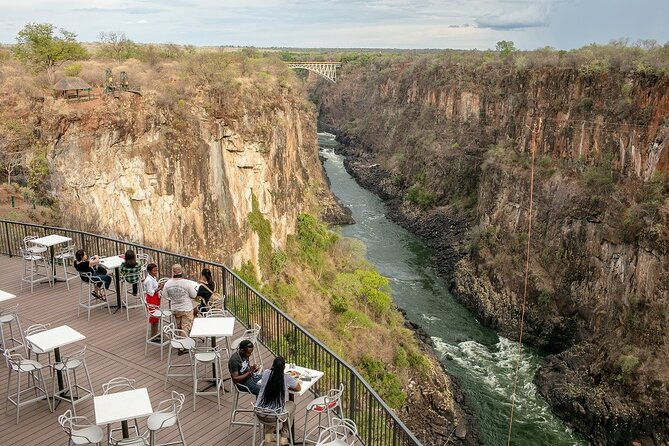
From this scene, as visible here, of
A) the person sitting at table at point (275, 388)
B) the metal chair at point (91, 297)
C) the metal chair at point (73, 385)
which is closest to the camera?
the person sitting at table at point (275, 388)

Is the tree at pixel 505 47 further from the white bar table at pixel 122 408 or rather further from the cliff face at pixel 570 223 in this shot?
the white bar table at pixel 122 408

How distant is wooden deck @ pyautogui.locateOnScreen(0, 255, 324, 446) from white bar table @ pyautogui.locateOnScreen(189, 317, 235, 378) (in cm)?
120

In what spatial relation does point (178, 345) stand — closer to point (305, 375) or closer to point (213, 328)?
point (213, 328)

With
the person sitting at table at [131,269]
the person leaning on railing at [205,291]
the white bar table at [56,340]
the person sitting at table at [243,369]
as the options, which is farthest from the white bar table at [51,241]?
the person sitting at table at [243,369]

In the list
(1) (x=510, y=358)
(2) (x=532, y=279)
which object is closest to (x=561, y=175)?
(2) (x=532, y=279)

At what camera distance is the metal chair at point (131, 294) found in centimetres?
1450

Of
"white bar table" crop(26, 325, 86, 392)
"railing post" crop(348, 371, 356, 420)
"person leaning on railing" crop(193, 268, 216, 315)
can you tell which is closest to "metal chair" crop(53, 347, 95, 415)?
"white bar table" crop(26, 325, 86, 392)

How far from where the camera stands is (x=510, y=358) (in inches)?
1550

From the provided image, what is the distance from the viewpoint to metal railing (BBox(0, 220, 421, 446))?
9930mm

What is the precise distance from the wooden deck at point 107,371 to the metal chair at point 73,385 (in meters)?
0.19

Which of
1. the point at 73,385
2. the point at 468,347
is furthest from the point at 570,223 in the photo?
the point at 73,385

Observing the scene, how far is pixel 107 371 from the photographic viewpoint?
473 inches

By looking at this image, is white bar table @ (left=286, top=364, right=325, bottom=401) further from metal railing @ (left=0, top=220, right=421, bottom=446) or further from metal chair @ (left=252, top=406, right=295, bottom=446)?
metal chair @ (left=252, top=406, right=295, bottom=446)

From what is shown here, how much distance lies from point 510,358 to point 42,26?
119ft
